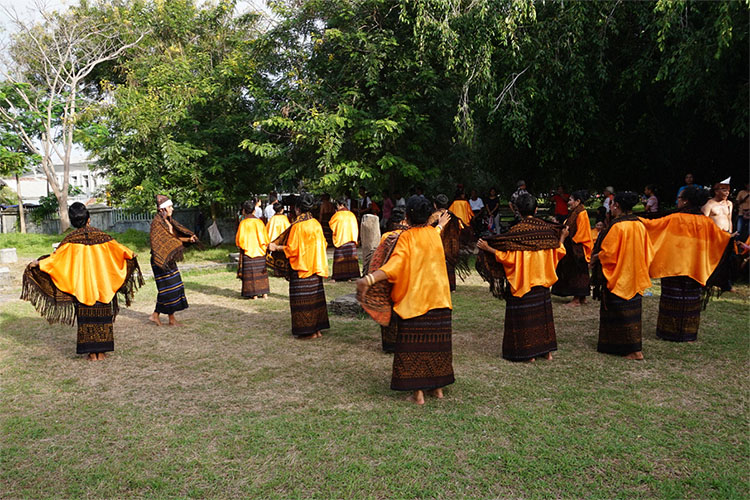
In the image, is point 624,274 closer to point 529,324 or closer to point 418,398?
point 529,324

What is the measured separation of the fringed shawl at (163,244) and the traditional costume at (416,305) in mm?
4178

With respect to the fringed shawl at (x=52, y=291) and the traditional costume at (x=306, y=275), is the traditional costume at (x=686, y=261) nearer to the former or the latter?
the traditional costume at (x=306, y=275)

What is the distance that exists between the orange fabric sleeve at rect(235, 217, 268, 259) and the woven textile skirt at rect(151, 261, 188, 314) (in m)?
2.31

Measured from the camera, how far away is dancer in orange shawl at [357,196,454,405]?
4875 millimetres

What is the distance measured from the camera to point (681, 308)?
670cm

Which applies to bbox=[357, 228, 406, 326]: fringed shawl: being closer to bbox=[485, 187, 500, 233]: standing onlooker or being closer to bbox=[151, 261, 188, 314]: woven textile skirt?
bbox=[151, 261, 188, 314]: woven textile skirt

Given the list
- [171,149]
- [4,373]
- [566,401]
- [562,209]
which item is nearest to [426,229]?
[566,401]

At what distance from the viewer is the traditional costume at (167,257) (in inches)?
314

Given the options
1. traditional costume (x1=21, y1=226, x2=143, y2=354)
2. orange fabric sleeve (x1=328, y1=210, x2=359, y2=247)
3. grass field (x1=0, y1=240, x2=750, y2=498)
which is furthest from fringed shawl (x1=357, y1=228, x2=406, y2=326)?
orange fabric sleeve (x1=328, y1=210, x2=359, y2=247)

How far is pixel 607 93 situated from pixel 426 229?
1112 cm

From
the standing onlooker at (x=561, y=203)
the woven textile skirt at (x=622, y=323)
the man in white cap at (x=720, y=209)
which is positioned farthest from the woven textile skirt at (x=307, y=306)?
the standing onlooker at (x=561, y=203)

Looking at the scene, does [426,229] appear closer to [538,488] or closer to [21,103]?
[538,488]

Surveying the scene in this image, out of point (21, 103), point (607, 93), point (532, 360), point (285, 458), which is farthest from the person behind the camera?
point (21, 103)

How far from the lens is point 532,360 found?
614 cm
